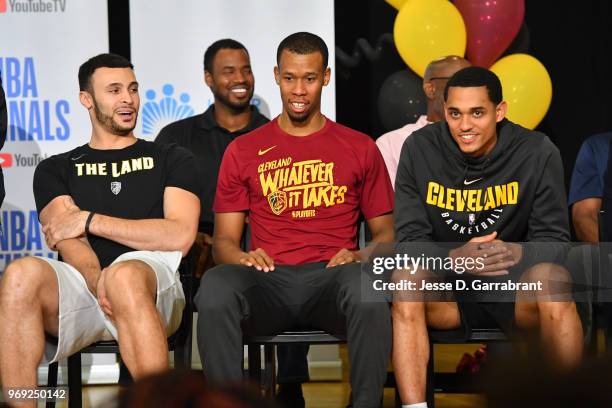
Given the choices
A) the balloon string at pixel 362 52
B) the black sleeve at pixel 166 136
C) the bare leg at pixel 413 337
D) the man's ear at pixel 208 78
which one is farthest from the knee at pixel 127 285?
the balloon string at pixel 362 52

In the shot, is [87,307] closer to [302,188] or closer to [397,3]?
[302,188]

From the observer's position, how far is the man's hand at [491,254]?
306cm

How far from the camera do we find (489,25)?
5258 millimetres

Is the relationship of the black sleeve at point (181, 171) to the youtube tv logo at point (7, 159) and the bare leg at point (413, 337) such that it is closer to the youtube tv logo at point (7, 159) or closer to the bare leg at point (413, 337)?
the bare leg at point (413, 337)

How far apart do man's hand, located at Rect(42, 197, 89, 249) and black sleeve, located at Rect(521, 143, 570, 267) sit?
5.04ft

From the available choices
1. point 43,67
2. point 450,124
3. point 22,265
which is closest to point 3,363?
point 22,265

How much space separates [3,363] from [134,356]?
40cm

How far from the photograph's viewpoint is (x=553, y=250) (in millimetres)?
3111

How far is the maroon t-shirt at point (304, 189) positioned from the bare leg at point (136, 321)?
63 cm

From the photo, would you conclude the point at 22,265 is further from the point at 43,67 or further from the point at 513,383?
the point at 513,383

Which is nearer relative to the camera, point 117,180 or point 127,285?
point 127,285

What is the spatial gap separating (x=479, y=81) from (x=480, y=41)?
207cm

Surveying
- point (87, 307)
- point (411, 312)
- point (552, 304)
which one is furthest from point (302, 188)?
point (552, 304)

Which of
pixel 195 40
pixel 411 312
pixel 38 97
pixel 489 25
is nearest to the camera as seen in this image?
pixel 411 312
